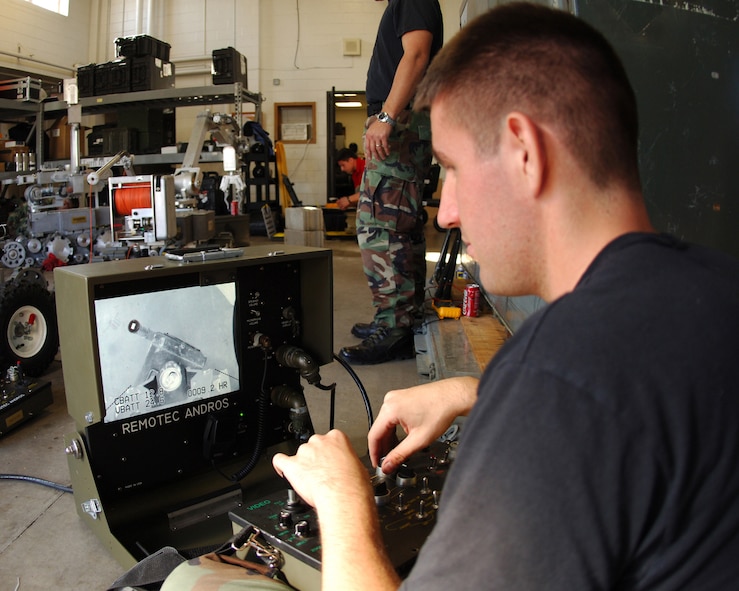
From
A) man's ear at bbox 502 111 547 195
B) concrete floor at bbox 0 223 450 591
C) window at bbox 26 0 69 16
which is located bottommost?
concrete floor at bbox 0 223 450 591

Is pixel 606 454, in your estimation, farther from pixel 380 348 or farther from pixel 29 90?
pixel 29 90

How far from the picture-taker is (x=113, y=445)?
1.58 metres

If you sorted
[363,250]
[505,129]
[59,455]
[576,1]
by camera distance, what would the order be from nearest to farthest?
1. [505,129]
2. [576,1]
3. [59,455]
4. [363,250]

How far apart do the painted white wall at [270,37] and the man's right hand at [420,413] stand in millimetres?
9815

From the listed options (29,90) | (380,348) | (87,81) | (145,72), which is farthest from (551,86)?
(87,81)

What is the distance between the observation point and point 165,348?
1626 millimetres

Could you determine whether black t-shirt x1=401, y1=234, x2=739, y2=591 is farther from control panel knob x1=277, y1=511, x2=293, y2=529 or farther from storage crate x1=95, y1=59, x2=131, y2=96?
storage crate x1=95, y1=59, x2=131, y2=96

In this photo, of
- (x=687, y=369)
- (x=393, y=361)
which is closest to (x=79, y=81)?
(x=393, y=361)

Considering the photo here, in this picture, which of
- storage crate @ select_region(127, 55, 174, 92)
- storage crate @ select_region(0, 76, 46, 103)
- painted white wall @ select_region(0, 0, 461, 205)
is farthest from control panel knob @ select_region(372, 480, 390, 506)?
painted white wall @ select_region(0, 0, 461, 205)

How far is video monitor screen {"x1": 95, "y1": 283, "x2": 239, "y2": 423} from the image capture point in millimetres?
1521

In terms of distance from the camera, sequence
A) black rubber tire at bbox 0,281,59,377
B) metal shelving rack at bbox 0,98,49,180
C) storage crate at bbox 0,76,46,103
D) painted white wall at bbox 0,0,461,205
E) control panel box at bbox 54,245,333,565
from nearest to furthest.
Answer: control panel box at bbox 54,245,333,565 → black rubber tire at bbox 0,281,59,377 → storage crate at bbox 0,76,46,103 → metal shelving rack at bbox 0,98,49,180 → painted white wall at bbox 0,0,461,205

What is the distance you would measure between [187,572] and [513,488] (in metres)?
0.71

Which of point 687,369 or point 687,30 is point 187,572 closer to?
point 687,369

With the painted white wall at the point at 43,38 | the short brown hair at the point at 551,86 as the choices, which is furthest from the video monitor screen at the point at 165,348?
the painted white wall at the point at 43,38
